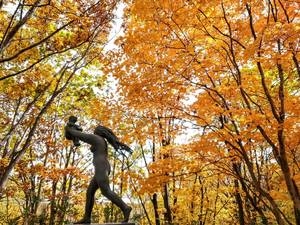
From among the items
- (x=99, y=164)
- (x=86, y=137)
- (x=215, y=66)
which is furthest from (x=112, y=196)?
(x=215, y=66)

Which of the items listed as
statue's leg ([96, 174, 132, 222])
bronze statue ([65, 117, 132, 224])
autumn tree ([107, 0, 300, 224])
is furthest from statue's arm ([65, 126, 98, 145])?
autumn tree ([107, 0, 300, 224])

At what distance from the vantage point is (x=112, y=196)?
487cm

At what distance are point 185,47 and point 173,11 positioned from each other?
Result: 3.22 feet

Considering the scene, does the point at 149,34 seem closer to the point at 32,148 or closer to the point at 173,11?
the point at 173,11

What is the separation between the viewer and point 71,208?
18750 mm

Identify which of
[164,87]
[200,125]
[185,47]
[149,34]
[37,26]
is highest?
[37,26]

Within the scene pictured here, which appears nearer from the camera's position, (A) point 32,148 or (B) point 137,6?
(B) point 137,6

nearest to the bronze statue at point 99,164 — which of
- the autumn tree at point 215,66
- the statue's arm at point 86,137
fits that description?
the statue's arm at point 86,137

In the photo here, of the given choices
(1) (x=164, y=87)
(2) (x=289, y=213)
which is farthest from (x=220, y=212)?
(1) (x=164, y=87)

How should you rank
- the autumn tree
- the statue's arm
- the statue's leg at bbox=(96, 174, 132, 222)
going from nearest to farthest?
the statue's leg at bbox=(96, 174, 132, 222) < the statue's arm < the autumn tree

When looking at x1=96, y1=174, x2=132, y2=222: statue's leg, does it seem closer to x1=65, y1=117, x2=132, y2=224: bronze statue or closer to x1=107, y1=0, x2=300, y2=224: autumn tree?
x1=65, y1=117, x2=132, y2=224: bronze statue

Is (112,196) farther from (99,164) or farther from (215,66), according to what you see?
(215,66)

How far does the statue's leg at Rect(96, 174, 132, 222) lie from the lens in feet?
15.7

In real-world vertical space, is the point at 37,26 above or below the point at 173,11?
above
